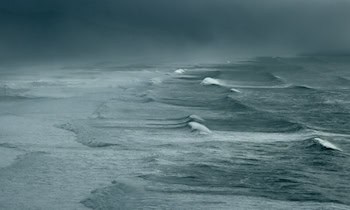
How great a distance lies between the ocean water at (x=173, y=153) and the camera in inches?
794

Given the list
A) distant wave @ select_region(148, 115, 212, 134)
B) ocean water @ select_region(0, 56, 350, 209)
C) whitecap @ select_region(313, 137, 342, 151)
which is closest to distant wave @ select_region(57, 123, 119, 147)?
ocean water @ select_region(0, 56, 350, 209)

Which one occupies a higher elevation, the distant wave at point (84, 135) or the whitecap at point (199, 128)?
the whitecap at point (199, 128)

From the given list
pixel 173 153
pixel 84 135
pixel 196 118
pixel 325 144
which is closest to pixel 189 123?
pixel 196 118

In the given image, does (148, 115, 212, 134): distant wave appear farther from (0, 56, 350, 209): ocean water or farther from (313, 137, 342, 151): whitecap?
(313, 137, 342, 151): whitecap

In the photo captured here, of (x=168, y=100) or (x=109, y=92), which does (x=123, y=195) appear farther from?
(x=109, y=92)

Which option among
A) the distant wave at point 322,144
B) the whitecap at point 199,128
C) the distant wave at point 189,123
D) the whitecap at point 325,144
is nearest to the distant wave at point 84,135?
the distant wave at point 189,123

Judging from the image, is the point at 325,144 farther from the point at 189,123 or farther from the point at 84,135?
the point at 84,135

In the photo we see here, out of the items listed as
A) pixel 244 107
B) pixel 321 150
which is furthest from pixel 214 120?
pixel 321 150

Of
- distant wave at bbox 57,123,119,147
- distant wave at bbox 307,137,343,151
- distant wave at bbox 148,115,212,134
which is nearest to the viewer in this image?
distant wave at bbox 307,137,343,151

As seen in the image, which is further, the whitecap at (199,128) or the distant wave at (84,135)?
the whitecap at (199,128)

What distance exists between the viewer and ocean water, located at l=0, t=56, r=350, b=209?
66.1ft

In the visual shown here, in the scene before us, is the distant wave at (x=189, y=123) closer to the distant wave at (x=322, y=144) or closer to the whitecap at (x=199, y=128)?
the whitecap at (x=199, y=128)

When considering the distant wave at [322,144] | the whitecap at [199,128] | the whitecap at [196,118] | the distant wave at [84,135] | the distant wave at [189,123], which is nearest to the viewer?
the distant wave at [322,144]

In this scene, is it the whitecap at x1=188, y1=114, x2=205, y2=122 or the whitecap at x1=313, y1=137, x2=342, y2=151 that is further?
the whitecap at x1=188, y1=114, x2=205, y2=122
